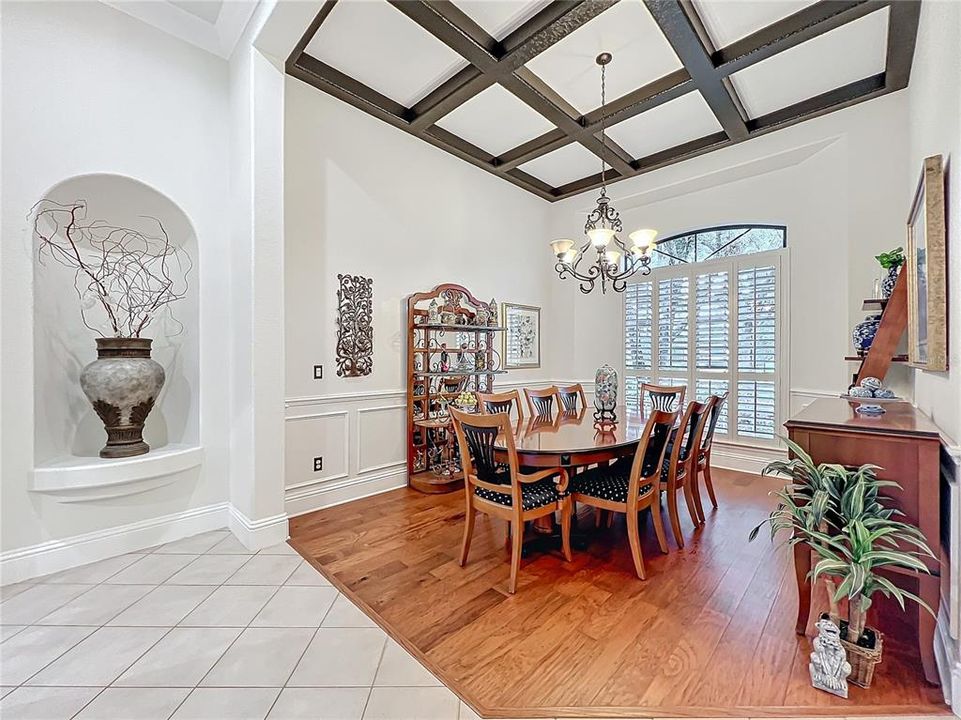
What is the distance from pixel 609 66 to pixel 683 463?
123 inches

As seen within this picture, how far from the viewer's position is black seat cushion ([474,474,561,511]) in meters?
2.49

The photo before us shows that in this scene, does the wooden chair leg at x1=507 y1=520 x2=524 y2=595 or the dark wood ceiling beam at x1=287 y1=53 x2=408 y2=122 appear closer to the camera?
the wooden chair leg at x1=507 y1=520 x2=524 y2=595

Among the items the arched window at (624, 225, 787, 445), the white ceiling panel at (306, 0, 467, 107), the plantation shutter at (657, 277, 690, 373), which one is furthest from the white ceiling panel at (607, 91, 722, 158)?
the white ceiling panel at (306, 0, 467, 107)

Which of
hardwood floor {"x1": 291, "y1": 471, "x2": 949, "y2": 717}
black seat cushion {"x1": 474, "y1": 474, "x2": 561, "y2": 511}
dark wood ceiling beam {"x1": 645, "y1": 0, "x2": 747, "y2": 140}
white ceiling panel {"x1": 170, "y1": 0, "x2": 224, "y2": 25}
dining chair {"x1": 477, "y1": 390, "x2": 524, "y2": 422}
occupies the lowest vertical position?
hardwood floor {"x1": 291, "y1": 471, "x2": 949, "y2": 717}

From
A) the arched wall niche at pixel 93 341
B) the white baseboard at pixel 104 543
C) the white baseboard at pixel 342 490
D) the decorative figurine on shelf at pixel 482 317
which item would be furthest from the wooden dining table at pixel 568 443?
the arched wall niche at pixel 93 341

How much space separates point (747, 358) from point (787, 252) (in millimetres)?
1145

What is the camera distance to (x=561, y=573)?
253 centimetres

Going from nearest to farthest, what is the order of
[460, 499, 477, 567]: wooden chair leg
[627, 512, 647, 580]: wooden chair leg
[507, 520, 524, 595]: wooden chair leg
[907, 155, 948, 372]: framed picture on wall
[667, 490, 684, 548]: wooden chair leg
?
[907, 155, 948, 372]: framed picture on wall
[507, 520, 524, 595]: wooden chair leg
[627, 512, 647, 580]: wooden chair leg
[460, 499, 477, 567]: wooden chair leg
[667, 490, 684, 548]: wooden chair leg

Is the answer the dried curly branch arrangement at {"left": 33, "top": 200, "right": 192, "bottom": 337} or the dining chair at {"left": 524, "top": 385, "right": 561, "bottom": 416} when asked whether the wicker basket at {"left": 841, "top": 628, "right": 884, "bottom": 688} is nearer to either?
the dining chair at {"left": 524, "top": 385, "right": 561, "bottom": 416}

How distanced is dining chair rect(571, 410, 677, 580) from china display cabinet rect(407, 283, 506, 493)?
5.49 ft

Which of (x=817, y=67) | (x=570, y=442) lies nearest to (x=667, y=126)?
(x=817, y=67)

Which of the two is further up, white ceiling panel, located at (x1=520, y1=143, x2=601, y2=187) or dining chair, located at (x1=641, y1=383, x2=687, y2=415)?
white ceiling panel, located at (x1=520, y1=143, x2=601, y2=187)

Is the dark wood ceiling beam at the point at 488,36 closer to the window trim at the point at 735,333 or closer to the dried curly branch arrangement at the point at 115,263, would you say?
the dried curly branch arrangement at the point at 115,263

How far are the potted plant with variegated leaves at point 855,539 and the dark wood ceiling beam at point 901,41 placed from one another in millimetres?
3054
